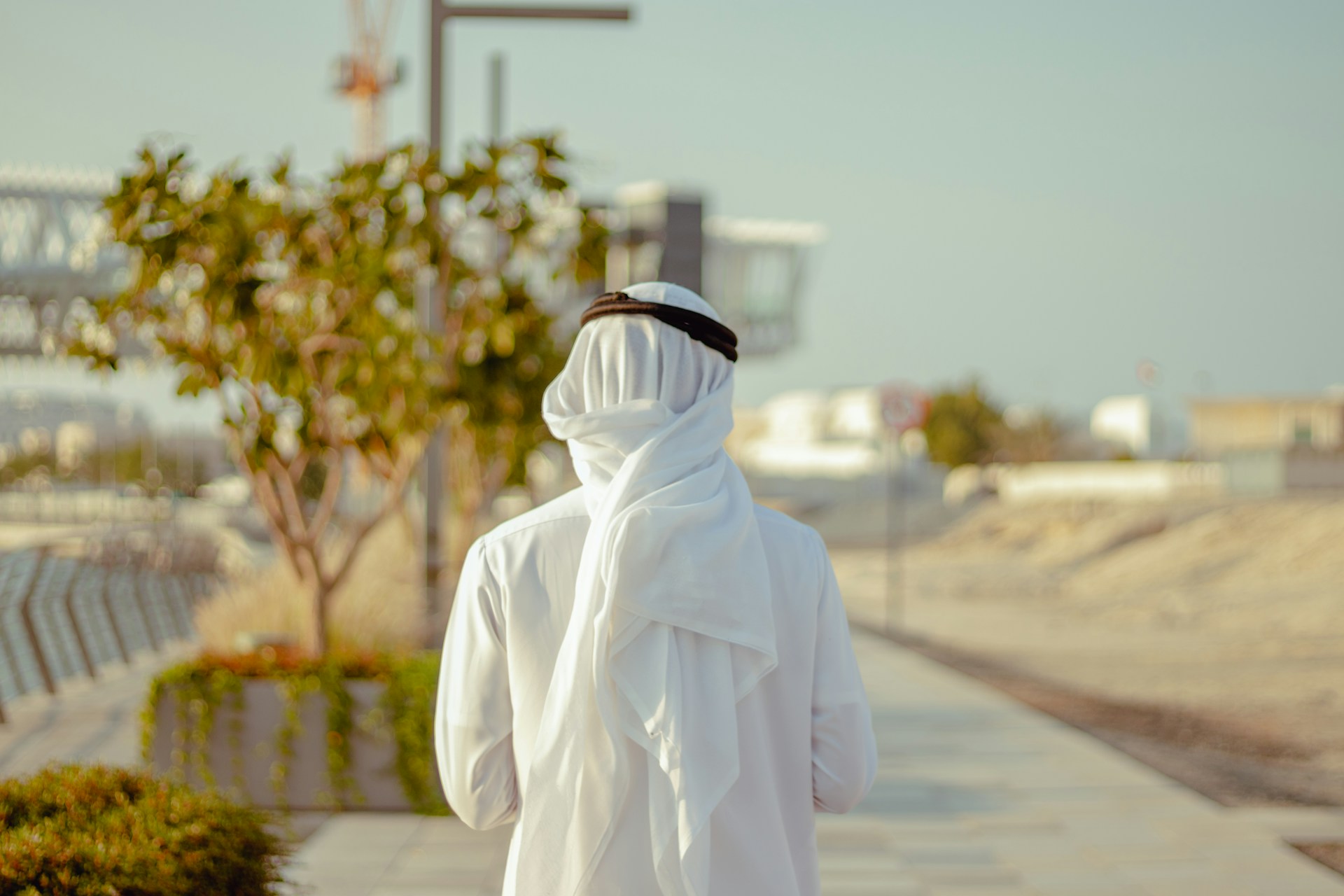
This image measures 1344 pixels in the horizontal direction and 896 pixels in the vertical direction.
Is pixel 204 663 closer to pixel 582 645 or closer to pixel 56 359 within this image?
pixel 56 359

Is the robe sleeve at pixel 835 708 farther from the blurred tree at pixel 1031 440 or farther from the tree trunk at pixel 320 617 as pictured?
the blurred tree at pixel 1031 440

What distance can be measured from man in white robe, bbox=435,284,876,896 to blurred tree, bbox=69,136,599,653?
4456 mm

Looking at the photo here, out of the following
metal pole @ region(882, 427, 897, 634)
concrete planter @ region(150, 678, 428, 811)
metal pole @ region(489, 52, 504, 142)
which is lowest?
metal pole @ region(882, 427, 897, 634)

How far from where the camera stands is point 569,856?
2.05 m

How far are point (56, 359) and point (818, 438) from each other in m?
81.8

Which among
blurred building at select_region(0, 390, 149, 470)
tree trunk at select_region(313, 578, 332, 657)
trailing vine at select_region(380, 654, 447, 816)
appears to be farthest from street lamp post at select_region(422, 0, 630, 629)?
blurred building at select_region(0, 390, 149, 470)

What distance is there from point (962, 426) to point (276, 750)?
3071 inches

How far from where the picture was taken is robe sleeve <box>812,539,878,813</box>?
86.4 inches

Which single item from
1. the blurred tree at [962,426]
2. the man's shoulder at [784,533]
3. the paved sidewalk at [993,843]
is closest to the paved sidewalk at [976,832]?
the paved sidewalk at [993,843]

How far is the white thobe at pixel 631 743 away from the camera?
2.10 meters

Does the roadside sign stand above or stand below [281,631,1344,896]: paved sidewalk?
above

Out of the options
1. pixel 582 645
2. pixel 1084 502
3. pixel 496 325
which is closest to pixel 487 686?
pixel 582 645

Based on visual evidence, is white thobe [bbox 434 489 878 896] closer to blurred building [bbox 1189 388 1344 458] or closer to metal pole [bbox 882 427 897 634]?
metal pole [bbox 882 427 897 634]

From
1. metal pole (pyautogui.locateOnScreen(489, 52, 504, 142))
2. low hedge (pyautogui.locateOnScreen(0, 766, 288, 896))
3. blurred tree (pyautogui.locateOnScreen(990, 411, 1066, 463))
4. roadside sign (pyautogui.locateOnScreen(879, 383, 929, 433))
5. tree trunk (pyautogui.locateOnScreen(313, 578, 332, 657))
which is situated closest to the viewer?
low hedge (pyautogui.locateOnScreen(0, 766, 288, 896))
